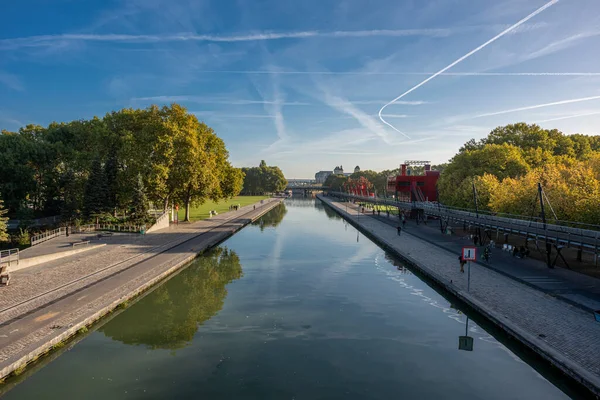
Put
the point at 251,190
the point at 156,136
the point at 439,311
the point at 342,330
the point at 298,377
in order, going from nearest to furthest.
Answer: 1. the point at 298,377
2. the point at 342,330
3. the point at 439,311
4. the point at 156,136
5. the point at 251,190

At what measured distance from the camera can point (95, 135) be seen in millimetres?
48562

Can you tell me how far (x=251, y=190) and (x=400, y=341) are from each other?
18146cm

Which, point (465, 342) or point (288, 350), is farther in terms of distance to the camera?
point (465, 342)

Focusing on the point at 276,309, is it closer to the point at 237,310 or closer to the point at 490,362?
the point at 237,310

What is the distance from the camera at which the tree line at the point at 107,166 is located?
42688 mm

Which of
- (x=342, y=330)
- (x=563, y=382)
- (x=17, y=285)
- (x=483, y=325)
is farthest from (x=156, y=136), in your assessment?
(x=563, y=382)

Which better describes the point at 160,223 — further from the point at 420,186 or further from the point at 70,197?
the point at 420,186

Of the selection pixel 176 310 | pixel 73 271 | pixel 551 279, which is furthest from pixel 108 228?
pixel 551 279

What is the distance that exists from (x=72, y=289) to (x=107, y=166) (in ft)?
98.3

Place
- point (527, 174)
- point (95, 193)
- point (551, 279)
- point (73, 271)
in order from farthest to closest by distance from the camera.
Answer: point (95, 193), point (527, 174), point (73, 271), point (551, 279)

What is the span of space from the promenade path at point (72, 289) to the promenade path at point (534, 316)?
59.6 feet

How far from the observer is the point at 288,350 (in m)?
14.7

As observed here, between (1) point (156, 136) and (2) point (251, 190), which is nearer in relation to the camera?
(1) point (156, 136)

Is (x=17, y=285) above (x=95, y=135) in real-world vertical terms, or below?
below
